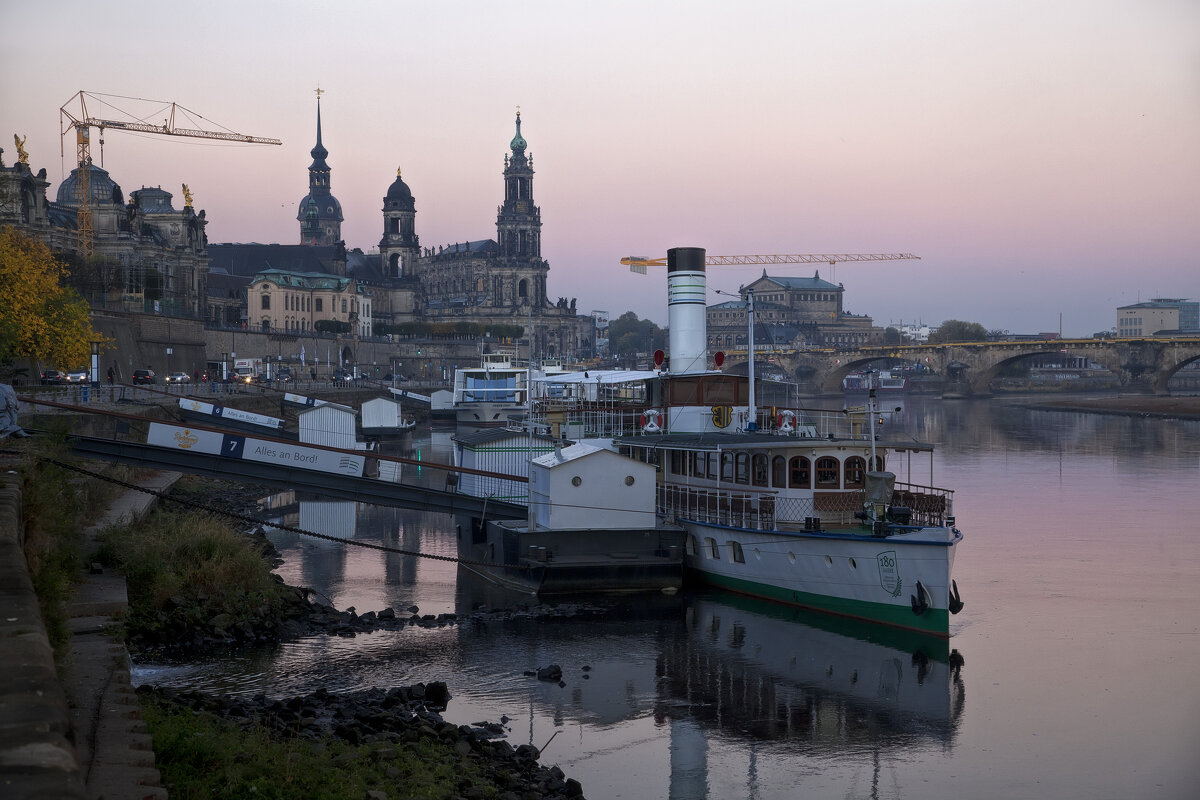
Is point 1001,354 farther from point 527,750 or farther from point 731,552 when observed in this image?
point 527,750

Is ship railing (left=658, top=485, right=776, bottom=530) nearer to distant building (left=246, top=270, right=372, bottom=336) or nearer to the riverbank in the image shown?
the riverbank

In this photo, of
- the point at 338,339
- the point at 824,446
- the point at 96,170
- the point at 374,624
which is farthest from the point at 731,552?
the point at 338,339

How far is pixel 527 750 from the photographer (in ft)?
51.8

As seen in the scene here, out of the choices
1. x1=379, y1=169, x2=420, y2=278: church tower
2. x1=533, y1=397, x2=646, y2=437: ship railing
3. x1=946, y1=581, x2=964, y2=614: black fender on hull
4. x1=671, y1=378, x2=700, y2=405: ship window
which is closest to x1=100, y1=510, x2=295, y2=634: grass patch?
x1=533, y1=397, x2=646, y2=437: ship railing

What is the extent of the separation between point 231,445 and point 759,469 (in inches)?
496

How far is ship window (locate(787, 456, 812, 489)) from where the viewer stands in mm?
24906

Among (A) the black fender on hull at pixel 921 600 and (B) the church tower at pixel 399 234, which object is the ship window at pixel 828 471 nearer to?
(A) the black fender on hull at pixel 921 600

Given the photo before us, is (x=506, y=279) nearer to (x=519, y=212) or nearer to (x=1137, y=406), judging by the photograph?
(x=519, y=212)

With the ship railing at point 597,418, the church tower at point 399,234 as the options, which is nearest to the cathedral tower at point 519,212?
the church tower at point 399,234

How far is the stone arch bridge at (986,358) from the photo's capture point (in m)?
130

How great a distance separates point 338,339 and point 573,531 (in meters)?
109

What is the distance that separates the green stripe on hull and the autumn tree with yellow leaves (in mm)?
29478

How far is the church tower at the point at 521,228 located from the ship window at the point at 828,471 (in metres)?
150

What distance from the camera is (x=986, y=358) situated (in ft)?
459
